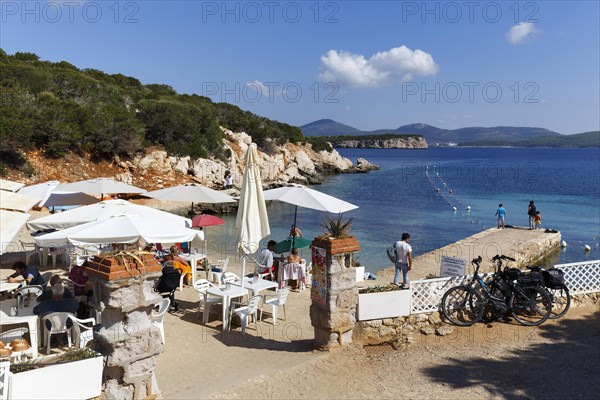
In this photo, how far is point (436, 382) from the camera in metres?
6.89

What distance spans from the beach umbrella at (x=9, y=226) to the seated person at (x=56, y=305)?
123 centimetres

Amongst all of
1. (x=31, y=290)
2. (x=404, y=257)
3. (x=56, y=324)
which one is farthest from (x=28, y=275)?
(x=404, y=257)

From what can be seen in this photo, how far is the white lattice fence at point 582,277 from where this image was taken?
33.4ft

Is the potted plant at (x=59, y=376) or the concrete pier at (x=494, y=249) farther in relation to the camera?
the concrete pier at (x=494, y=249)

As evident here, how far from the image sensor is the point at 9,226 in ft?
20.2

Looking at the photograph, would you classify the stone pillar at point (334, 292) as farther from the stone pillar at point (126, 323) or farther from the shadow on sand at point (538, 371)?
the stone pillar at point (126, 323)

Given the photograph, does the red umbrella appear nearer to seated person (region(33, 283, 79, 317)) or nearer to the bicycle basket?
seated person (region(33, 283, 79, 317))

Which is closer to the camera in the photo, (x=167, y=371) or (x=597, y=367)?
(x=167, y=371)

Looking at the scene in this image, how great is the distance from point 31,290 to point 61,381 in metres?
3.78

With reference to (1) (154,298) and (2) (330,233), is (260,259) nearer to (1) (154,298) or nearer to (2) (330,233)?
(2) (330,233)

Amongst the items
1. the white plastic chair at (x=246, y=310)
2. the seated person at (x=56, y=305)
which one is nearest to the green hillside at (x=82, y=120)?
the seated person at (x=56, y=305)

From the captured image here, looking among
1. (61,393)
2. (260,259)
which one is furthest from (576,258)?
(61,393)

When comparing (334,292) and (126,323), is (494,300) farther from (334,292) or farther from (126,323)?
(126,323)

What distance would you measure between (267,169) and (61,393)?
41984 mm
